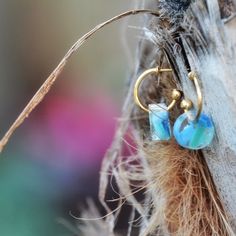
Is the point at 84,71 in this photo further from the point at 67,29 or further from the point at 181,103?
the point at 181,103

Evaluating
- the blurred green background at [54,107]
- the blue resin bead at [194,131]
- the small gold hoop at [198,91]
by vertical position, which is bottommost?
the blurred green background at [54,107]

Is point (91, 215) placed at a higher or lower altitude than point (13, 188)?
higher

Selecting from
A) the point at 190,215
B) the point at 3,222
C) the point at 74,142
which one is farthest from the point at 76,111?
the point at 190,215

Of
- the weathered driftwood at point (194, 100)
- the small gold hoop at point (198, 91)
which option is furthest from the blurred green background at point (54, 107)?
the small gold hoop at point (198, 91)

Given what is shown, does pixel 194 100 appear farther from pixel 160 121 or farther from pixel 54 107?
pixel 54 107

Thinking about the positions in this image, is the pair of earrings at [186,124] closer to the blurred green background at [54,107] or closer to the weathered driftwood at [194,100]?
the weathered driftwood at [194,100]

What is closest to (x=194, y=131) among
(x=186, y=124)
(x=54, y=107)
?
(x=186, y=124)
